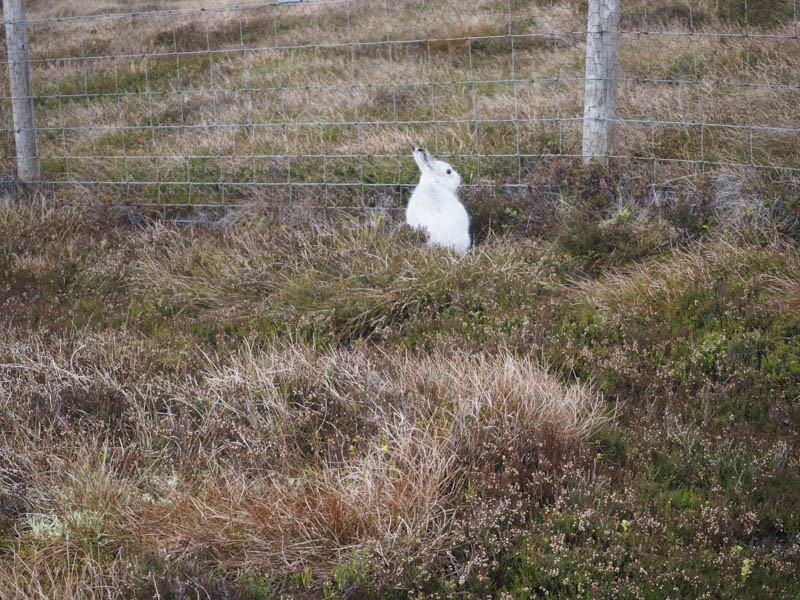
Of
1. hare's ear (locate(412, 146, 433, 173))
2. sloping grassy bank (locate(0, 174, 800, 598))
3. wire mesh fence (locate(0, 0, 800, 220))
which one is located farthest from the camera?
wire mesh fence (locate(0, 0, 800, 220))

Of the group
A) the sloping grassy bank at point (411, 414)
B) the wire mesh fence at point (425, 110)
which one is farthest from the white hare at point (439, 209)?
the wire mesh fence at point (425, 110)

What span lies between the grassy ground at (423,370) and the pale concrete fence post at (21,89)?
38 centimetres

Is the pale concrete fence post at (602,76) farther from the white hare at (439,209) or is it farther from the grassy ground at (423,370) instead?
the white hare at (439,209)

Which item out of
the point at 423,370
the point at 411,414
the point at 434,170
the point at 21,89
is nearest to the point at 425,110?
the point at 434,170

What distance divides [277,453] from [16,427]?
1139mm

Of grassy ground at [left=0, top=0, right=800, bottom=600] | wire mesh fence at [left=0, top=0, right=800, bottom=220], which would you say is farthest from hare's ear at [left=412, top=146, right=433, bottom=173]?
wire mesh fence at [left=0, top=0, right=800, bottom=220]

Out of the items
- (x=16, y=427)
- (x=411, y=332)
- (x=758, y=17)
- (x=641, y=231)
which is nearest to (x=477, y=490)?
(x=411, y=332)

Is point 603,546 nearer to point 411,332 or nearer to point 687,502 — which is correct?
point 687,502

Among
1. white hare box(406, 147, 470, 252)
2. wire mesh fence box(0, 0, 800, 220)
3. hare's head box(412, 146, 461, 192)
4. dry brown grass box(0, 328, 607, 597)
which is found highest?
wire mesh fence box(0, 0, 800, 220)

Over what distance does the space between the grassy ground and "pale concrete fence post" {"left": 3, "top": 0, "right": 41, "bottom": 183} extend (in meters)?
0.38

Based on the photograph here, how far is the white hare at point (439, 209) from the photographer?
5516 millimetres

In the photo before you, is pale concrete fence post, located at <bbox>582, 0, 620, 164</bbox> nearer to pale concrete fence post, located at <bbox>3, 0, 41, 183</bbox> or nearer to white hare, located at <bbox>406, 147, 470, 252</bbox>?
white hare, located at <bbox>406, 147, 470, 252</bbox>

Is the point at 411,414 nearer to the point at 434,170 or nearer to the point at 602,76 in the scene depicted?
the point at 434,170

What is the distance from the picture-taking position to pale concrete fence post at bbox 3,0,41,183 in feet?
24.5
